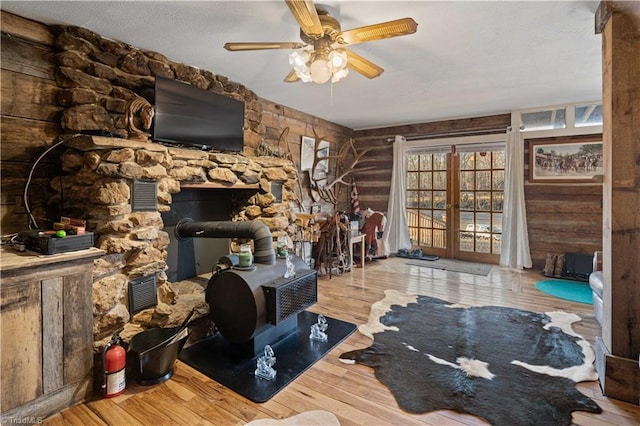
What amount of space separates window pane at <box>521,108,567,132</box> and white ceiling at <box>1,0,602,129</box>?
1.31 ft

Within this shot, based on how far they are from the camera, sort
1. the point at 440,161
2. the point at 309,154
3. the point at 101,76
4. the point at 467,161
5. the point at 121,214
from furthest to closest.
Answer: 1. the point at 440,161
2. the point at 467,161
3. the point at 309,154
4. the point at 101,76
5. the point at 121,214

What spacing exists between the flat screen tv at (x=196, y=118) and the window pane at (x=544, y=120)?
13.5 feet

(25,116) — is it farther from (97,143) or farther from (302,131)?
(302,131)

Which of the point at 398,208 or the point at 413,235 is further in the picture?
the point at 413,235

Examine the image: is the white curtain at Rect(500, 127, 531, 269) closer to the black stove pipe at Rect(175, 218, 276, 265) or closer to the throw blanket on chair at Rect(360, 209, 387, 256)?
the throw blanket on chair at Rect(360, 209, 387, 256)

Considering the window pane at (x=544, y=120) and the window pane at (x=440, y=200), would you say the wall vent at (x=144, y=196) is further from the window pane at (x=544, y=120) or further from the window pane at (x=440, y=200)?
the window pane at (x=544, y=120)

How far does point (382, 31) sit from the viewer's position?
1.86 m

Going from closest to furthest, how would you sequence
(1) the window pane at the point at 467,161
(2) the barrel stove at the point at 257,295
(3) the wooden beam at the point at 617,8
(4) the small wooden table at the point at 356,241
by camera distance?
(3) the wooden beam at the point at 617,8 < (2) the barrel stove at the point at 257,295 < (4) the small wooden table at the point at 356,241 < (1) the window pane at the point at 467,161

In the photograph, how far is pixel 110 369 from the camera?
1.95 metres

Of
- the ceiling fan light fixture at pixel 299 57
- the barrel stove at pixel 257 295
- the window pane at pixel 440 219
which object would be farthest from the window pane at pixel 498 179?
the ceiling fan light fixture at pixel 299 57

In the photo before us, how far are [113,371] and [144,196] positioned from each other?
1.10 meters

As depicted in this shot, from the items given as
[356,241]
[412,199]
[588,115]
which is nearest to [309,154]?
[356,241]

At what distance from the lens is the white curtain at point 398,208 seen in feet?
19.2

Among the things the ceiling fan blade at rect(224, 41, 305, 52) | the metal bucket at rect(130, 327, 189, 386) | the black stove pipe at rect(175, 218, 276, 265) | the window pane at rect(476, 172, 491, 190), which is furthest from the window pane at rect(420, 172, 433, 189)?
the metal bucket at rect(130, 327, 189, 386)
